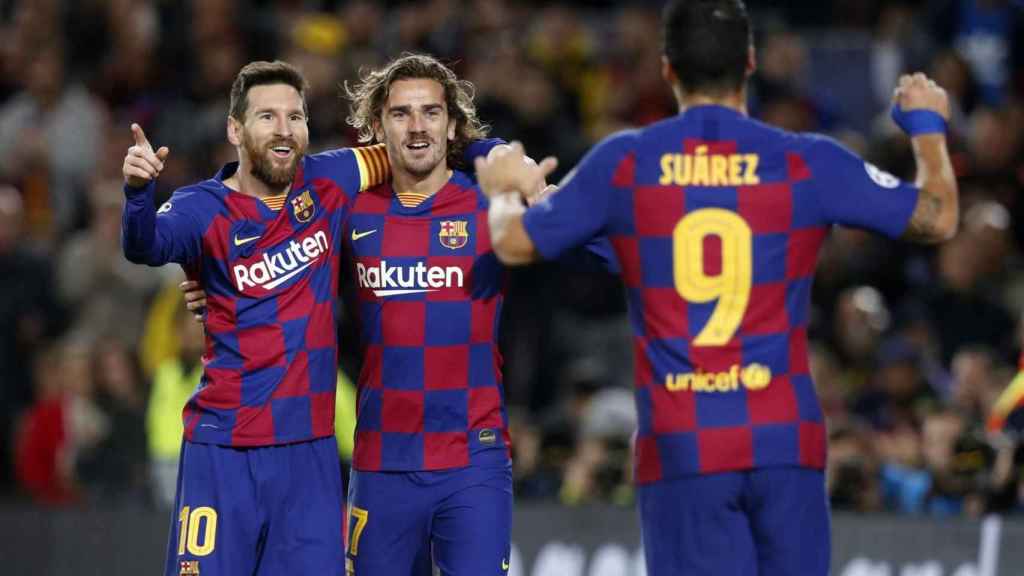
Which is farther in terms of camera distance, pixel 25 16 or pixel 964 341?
pixel 25 16

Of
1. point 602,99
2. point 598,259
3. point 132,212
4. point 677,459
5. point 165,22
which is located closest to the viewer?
point 677,459

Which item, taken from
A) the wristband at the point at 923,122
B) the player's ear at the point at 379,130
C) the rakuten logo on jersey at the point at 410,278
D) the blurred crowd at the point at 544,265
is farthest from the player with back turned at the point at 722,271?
the blurred crowd at the point at 544,265

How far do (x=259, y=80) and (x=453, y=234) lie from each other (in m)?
0.97

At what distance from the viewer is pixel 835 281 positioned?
1227 cm

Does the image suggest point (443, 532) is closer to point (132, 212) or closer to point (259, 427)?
point (259, 427)

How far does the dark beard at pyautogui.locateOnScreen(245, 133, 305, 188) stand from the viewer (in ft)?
22.0

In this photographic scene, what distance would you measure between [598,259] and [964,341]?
5581 millimetres

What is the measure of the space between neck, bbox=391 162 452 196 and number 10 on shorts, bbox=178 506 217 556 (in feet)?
4.90

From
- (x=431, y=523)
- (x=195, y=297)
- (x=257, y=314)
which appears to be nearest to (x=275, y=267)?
(x=257, y=314)

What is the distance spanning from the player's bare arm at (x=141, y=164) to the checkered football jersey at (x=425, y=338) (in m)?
0.93

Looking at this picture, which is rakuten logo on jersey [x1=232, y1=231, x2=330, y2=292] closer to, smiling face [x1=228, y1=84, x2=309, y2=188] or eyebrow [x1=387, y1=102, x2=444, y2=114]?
smiling face [x1=228, y1=84, x2=309, y2=188]

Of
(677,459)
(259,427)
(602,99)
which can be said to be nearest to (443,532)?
(259,427)

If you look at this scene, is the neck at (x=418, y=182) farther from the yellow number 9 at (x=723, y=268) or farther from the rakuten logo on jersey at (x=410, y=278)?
the yellow number 9 at (x=723, y=268)

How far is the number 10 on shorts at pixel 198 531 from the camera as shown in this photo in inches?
256
